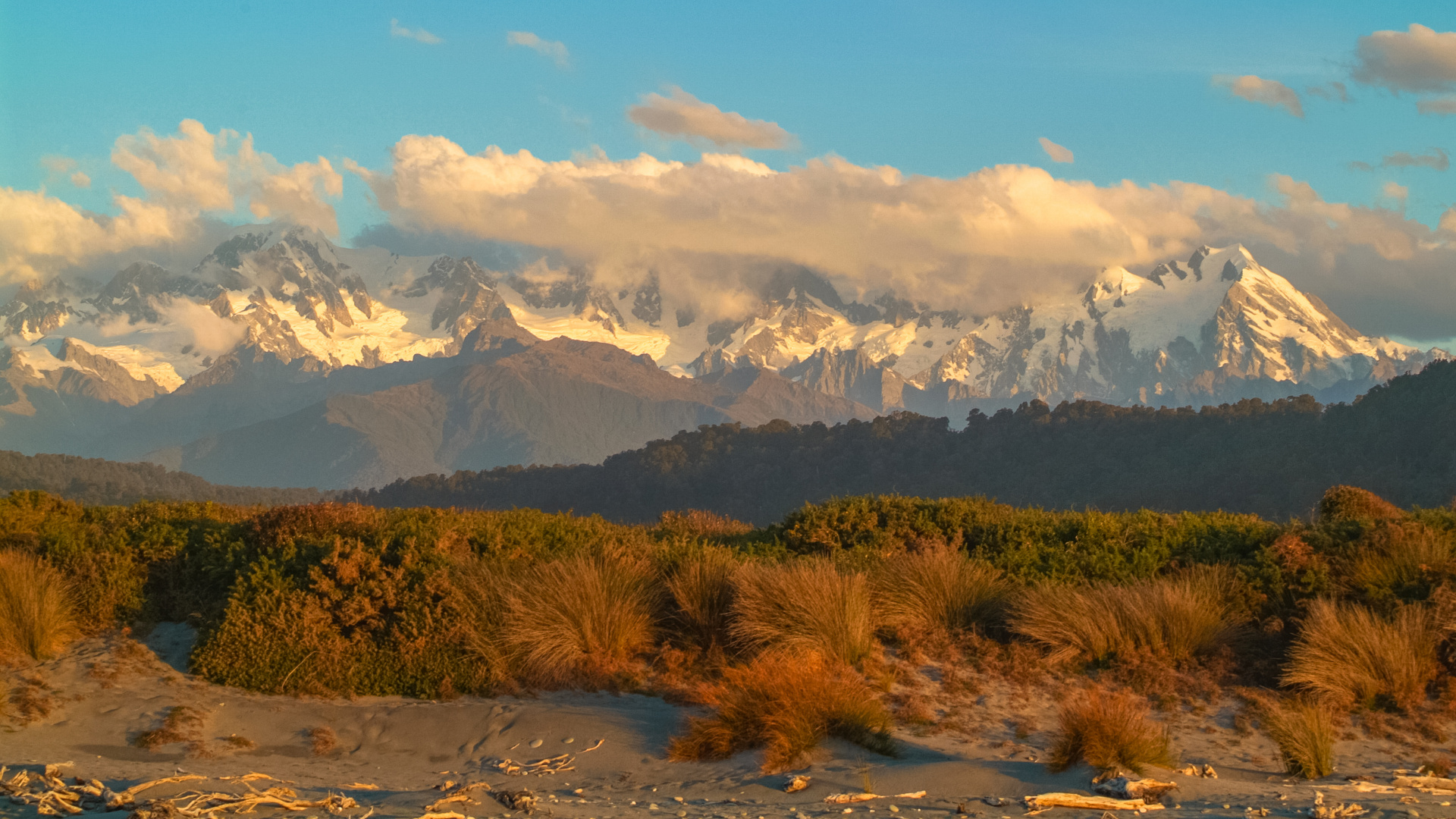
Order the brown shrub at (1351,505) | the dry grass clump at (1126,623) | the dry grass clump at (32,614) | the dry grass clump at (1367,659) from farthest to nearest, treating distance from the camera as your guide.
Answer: the brown shrub at (1351,505) → the dry grass clump at (32,614) → the dry grass clump at (1126,623) → the dry grass clump at (1367,659)

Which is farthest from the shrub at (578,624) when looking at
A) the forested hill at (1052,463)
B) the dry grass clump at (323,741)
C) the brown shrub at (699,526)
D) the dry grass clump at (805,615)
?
the forested hill at (1052,463)

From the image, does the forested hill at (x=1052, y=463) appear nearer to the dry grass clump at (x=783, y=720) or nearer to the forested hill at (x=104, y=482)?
the forested hill at (x=104, y=482)

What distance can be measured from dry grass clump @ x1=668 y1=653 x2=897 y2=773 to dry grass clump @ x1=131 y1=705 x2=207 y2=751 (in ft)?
15.9

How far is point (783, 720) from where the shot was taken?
392 inches

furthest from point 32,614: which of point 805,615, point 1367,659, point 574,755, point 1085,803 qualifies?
point 1367,659

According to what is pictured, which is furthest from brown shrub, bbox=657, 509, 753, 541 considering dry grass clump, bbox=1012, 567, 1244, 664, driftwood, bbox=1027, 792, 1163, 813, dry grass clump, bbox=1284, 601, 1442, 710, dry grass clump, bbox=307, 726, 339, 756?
driftwood, bbox=1027, 792, 1163, 813

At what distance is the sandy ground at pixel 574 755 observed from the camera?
882 centimetres

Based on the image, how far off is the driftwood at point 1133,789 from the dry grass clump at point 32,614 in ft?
37.8

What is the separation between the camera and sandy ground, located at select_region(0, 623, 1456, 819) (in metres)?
8.82

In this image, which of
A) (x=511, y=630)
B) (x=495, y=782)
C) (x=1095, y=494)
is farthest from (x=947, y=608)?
(x=1095, y=494)

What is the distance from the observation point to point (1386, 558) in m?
13.9

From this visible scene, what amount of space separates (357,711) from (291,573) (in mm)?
2607

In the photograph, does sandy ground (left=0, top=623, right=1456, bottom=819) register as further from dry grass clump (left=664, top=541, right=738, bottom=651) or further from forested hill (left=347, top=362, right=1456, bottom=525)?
forested hill (left=347, top=362, right=1456, bottom=525)

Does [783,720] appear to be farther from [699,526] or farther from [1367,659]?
[699,526]
